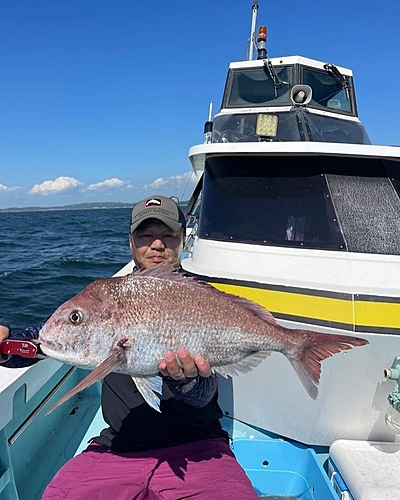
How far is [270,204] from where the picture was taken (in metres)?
3.68

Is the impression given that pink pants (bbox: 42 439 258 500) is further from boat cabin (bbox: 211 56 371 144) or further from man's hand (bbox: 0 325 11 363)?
boat cabin (bbox: 211 56 371 144)

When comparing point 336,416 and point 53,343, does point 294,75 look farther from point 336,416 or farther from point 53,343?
point 53,343

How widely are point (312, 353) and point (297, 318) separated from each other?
1.00 metres

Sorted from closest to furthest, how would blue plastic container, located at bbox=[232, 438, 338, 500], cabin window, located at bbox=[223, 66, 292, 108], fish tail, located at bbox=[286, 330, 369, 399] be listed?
fish tail, located at bbox=[286, 330, 369, 399] → blue plastic container, located at bbox=[232, 438, 338, 500] → cabin window, located at bbox=[223, 66, 292, 108]

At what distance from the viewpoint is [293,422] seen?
3.25m

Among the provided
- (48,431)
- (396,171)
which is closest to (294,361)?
(396,171)

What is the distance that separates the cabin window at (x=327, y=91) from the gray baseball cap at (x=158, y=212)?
3287 mm

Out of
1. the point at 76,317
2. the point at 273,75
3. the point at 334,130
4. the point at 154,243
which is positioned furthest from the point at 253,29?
the point at 76,317

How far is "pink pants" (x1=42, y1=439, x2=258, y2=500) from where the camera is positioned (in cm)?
223

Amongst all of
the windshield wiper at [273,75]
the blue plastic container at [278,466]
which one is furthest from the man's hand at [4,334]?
the windshield wiper at [273,75]

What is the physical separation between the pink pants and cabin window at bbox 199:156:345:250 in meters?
1.83

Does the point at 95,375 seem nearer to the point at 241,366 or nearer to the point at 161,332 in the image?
the point at 161,332

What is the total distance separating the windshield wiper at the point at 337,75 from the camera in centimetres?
553

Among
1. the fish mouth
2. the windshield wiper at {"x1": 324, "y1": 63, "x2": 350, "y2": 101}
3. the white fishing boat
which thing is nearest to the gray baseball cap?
the fish mouth
